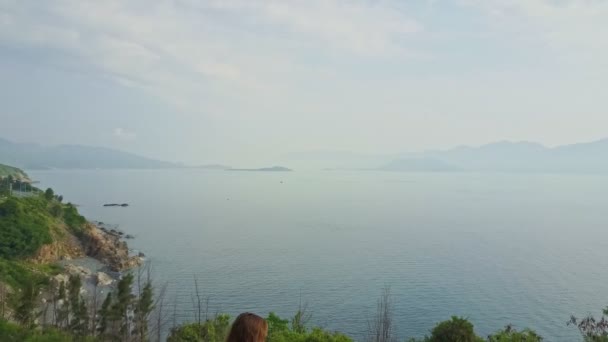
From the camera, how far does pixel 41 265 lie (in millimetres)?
47625

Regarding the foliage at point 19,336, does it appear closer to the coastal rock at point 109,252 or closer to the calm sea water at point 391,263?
the calm sea water at point 391,263

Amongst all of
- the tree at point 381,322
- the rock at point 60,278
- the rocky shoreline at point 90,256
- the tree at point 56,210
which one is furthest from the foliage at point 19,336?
the tree at point 56,210

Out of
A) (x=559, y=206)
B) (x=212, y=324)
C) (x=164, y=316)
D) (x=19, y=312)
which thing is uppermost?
(x=559, y=206)

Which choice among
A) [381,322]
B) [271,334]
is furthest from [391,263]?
[271,334]

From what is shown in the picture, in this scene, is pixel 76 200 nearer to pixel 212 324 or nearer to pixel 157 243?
pixel 157 243

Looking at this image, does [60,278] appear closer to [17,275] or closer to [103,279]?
[17,275]

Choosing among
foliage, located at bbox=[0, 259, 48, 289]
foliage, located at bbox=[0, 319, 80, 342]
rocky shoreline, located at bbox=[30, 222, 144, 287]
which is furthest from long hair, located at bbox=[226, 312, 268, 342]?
rocky shoreline, located at bbox=[30, 222, 144, 287]

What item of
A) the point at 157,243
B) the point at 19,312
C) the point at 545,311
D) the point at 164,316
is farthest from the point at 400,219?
the point at 19,312

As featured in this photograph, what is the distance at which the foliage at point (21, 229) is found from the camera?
47.4 meters

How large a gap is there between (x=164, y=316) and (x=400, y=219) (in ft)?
200

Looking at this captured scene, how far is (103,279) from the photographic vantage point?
45969mm

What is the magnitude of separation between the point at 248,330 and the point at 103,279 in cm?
4686

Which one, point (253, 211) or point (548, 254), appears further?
point (253, 211)

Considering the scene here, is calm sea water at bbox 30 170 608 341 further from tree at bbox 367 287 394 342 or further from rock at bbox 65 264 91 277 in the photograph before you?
rock at bbox 65 264 91 277
